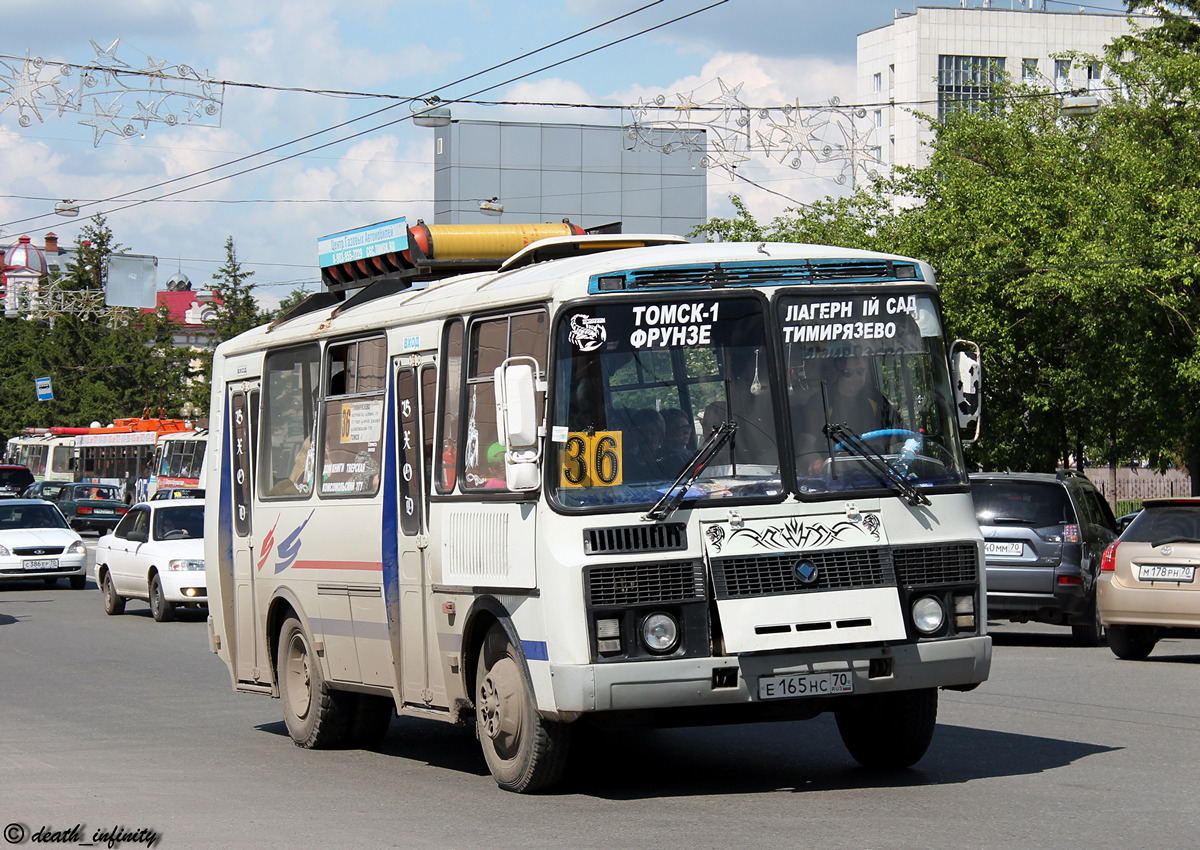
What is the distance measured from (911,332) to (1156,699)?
560 centimetres

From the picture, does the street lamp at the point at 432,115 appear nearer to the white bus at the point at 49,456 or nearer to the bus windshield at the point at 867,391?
the bus windshield at the point at 867,391

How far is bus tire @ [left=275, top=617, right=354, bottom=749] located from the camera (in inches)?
445

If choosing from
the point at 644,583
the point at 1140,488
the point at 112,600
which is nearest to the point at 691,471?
the point at 644,583

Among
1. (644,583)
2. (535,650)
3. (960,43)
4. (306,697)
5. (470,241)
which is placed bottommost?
(306,697)

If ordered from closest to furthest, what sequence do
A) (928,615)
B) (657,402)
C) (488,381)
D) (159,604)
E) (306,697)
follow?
(657,402)
(928,615)
(488,381)
(306,697)
(159,604)

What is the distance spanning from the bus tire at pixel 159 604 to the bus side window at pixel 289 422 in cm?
1196

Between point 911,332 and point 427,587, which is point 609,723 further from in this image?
point 911,332

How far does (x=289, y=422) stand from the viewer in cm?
1189

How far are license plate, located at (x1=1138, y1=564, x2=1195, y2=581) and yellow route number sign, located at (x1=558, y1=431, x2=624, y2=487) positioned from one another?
969 centimetres

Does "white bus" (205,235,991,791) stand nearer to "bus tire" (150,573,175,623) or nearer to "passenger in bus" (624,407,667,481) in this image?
"passenger in bus" (624,407,667,481)

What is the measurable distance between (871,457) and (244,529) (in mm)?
5335

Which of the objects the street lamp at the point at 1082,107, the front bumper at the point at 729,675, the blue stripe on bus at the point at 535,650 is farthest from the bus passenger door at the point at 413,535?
the street lamp at the point at 1082,107

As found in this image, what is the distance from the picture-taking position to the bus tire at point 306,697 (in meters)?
11.3

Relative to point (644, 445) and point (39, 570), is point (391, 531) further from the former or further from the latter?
point (39, 570)
